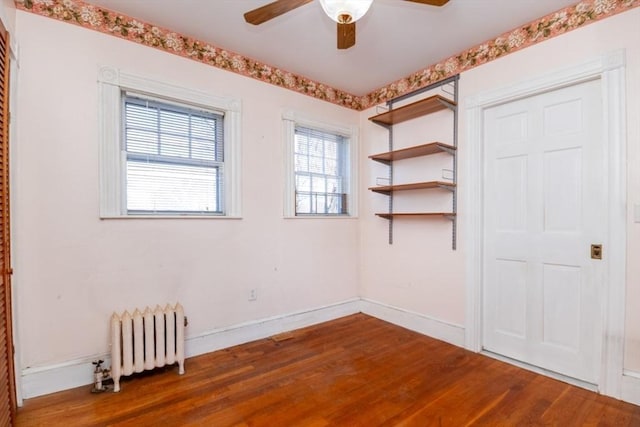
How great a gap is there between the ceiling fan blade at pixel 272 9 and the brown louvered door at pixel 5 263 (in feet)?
4.30

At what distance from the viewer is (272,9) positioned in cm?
162

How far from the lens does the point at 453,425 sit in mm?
1826

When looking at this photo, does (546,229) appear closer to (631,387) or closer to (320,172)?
(631,387)

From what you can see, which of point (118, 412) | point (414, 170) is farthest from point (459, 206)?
point (118, 412)

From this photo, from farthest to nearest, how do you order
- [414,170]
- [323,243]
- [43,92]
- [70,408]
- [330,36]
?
1. [323,243]
2. [414,170]
3. [330,36]
4. [43,92]
5. [70,408]

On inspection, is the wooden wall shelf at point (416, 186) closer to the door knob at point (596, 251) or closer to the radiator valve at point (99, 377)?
the door knob at point (596, 251)

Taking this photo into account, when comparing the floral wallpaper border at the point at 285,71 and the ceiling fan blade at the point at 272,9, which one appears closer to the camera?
the ceiling fan blade at the point at 272,9

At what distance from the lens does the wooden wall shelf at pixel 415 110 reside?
113 inches

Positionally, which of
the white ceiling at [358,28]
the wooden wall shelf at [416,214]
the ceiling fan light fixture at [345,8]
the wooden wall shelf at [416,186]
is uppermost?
the white ceiling at [358,28]

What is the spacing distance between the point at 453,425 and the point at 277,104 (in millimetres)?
2974

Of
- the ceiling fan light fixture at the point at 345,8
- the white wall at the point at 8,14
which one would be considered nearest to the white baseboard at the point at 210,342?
the white wall at the point at 8,14

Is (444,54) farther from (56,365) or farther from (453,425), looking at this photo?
(56,365)

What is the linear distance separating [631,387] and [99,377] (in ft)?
11.5

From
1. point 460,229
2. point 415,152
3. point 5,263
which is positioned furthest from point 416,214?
point 5,263
